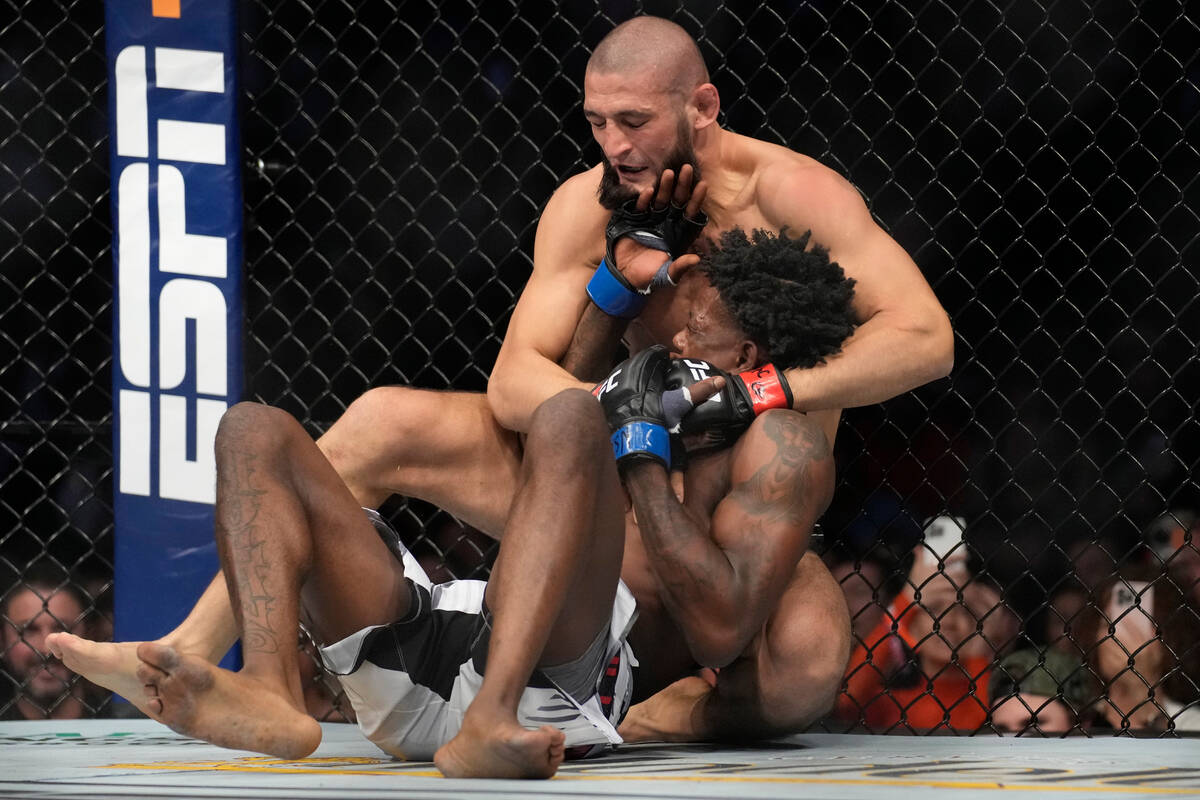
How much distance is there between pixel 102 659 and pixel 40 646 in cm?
136

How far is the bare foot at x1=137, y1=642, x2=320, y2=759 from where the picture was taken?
4.23ft

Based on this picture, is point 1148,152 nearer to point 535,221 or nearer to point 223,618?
point 535,221

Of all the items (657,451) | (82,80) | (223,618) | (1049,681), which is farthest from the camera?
(82,80)

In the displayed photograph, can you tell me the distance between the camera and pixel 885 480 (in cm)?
277

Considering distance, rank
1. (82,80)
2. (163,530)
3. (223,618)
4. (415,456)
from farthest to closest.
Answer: (82,80) → (163,530) → (415,456) → (223,618)

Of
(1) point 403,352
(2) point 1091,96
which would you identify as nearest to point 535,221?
(1) point 403,352

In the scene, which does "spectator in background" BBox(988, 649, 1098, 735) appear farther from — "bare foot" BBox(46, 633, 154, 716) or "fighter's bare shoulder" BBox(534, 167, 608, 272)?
"bare foot" BBox(46, 633, 154, 716)

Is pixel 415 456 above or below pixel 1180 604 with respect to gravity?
above

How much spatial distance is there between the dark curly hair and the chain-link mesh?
34.4 inches

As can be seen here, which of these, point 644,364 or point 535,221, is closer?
point 644,364

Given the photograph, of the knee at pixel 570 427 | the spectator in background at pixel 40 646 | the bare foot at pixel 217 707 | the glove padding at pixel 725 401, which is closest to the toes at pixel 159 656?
the bare foot at pixel 217 707

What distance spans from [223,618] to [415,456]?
407 mm

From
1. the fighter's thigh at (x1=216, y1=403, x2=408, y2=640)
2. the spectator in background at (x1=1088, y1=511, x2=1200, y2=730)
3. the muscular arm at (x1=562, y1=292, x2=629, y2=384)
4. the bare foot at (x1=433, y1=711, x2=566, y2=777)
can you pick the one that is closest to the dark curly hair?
the muscular arm at (x1=562, y1=292, x2=629, y2=384)

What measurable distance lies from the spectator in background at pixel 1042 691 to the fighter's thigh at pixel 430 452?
3.73ft
